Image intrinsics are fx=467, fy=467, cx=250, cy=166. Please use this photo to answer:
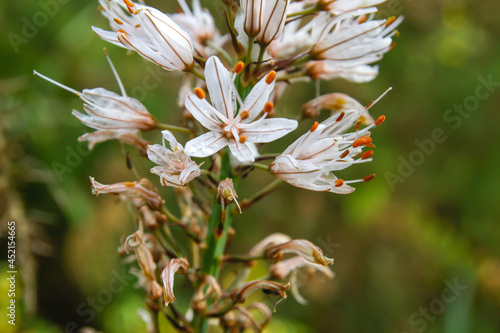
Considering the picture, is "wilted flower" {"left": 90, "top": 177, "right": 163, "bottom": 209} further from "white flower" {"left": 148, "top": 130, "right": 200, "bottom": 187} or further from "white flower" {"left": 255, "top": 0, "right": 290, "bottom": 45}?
"white flower" {"left": 255, "top": 0, "right": 290, "bottom": 45}

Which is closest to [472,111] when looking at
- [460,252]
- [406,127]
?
[406,127]

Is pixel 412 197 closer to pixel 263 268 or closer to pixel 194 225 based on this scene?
pixel 263 268

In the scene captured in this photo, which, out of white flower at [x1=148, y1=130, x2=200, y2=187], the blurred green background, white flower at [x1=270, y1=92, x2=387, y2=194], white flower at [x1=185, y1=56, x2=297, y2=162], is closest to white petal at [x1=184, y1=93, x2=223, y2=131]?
white flower at [x1=185, y1=56, x2=297, y2=162]

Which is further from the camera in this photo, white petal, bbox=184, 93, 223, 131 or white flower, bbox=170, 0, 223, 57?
white flower, bbox=170, 0, 223, 57

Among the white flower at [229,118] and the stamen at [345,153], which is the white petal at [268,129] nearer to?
the white flower at [229,118]

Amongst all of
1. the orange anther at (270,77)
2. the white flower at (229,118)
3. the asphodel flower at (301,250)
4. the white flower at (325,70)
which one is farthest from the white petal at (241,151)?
the white flower at (325,70)

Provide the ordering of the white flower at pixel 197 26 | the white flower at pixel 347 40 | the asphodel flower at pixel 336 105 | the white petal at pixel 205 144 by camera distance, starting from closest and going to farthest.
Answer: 1. the white petal at pixel 205 144
2. the white flower at pixel 347 40
3. the asphodel flower at pixel 336 105
4. the white flower at pixel 197 26
